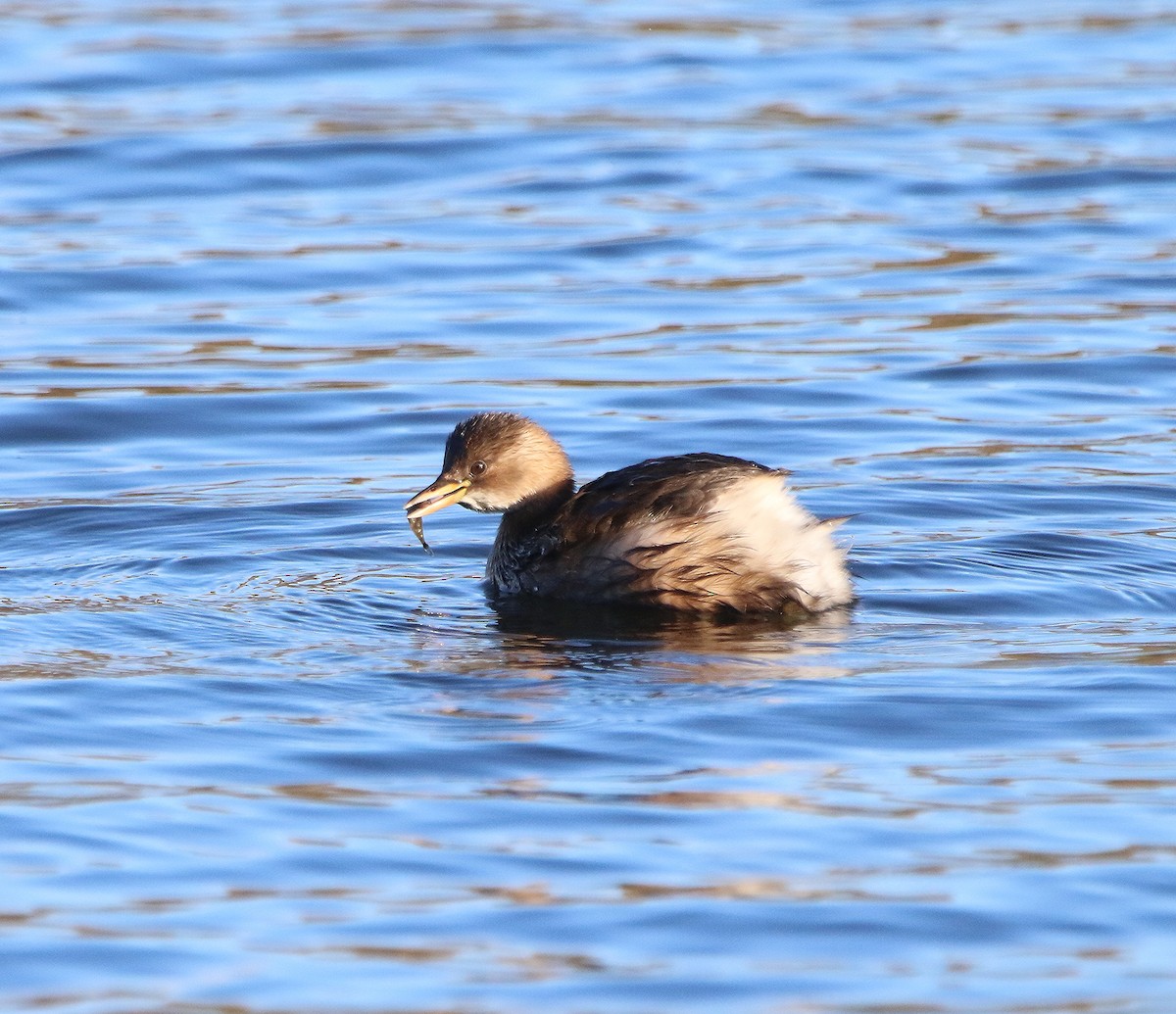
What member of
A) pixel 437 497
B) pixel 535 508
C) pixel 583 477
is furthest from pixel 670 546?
pixel 583 477

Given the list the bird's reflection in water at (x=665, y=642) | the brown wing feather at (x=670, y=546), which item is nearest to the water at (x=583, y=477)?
the bird's reflection in water at (x=665, y=642)

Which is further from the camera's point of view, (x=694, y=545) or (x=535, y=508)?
(x=535, y=508)

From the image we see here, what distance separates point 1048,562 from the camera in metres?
7.93

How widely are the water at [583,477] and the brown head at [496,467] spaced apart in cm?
35

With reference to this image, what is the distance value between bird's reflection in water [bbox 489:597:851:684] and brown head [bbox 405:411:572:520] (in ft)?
1.34

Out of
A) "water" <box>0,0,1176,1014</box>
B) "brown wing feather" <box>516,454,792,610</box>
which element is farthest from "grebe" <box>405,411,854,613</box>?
"water" <box>0,0,1176,1014</box>

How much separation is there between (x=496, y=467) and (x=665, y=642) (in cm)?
118

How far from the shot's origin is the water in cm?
482

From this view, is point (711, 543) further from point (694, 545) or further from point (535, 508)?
point (535, 508)

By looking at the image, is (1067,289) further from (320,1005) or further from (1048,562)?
(320,1005)

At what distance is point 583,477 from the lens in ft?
31.2

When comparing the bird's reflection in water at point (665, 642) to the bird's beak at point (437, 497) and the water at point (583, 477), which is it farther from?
the bird's beak at point (437, 497)

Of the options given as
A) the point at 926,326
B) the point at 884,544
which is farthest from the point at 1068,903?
the point at 926,326

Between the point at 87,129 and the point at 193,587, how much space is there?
982 cm
